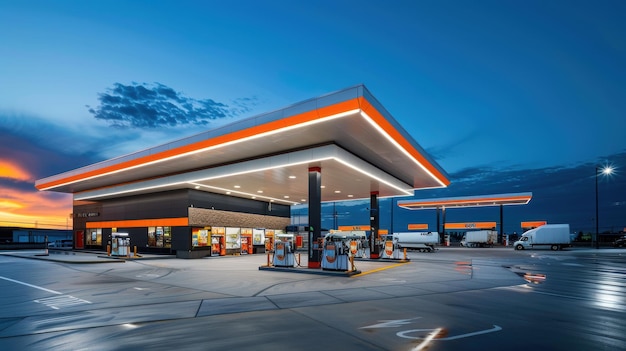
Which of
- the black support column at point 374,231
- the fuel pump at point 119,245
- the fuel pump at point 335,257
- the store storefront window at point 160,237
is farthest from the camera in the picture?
the store storefront window at point 160,237

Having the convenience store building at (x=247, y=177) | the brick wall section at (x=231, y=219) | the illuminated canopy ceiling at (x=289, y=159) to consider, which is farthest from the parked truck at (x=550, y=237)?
the brick wall section at (x=231, y=219)

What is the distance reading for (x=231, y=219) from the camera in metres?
33.7

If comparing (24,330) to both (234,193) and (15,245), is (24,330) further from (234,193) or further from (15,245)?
(15,245)

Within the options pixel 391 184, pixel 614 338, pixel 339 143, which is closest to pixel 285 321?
pixel 614 338

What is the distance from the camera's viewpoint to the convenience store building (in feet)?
52.1

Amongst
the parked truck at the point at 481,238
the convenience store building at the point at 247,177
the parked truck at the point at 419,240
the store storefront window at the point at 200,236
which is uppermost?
the convenience store building at the point at 247,177

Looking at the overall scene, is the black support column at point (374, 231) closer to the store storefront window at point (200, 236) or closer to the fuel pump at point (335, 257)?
the fuel pump at point (335, 257)

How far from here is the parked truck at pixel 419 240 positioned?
45719 millimetres

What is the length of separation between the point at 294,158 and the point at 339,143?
98.4 inches

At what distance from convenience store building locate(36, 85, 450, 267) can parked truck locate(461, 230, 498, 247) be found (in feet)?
111

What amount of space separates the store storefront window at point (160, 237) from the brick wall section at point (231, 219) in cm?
298

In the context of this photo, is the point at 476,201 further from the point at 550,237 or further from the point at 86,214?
the point at 86,214

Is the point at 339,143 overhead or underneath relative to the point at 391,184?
overhead

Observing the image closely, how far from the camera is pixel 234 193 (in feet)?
107
